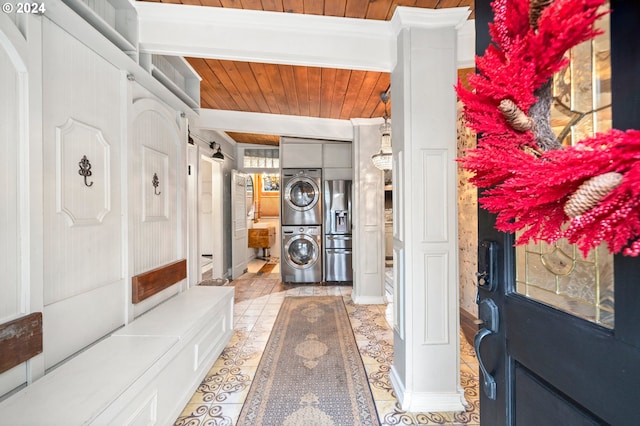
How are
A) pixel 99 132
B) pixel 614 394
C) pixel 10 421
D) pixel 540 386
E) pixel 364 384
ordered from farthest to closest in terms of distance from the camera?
pixel 364 384 < pixel 99 132 < pixel 10 421 < pixel 540 386 < pixel 614 394

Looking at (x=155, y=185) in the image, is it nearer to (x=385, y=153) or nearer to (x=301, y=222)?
(x=385, y=153)

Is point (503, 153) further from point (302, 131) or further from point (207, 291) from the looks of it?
point (302, 131)

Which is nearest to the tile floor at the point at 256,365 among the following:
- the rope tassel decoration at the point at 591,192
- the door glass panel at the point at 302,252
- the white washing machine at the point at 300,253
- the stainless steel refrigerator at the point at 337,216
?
the white washing machine at the point at 300,253

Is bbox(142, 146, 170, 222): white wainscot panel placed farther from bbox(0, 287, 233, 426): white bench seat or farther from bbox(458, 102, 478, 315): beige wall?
bbox(458, 102, 478, 315): beige wall

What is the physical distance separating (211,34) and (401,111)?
1330mm

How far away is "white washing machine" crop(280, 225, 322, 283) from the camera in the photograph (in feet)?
16.6

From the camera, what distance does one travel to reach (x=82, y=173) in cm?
156

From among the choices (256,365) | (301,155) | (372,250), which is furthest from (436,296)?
(301,155)

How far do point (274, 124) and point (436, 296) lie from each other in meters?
2.98

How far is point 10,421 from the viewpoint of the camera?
3.29ft

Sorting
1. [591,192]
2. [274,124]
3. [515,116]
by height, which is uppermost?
[274,124]

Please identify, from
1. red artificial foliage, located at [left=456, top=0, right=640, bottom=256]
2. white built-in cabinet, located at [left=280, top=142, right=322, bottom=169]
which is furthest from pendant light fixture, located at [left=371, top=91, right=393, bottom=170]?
red artificial foliage, located at [left=456, top=0, right=640, bottom=256]

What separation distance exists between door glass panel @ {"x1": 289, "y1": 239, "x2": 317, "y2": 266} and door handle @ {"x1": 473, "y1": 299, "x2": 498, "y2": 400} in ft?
13.9

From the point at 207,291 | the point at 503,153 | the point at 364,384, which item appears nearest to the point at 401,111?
the point at 503,153
